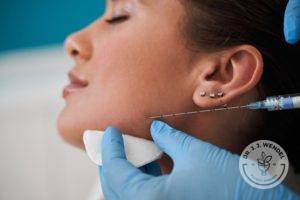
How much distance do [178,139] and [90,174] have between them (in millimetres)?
732

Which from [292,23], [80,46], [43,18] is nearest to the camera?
[292,23]

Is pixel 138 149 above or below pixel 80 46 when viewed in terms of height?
below

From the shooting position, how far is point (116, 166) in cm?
92

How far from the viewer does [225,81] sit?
A: 0.95m

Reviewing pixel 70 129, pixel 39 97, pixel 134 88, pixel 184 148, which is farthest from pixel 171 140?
pixel 39 97

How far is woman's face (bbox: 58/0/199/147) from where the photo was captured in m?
0.96

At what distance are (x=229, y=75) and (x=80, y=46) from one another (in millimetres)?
363

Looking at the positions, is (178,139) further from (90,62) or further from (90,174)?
(90,174)

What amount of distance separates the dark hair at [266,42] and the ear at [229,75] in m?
0.02

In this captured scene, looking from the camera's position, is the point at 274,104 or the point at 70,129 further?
the point at 70,129

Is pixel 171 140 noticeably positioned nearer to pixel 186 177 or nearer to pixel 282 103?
pixel 186 177

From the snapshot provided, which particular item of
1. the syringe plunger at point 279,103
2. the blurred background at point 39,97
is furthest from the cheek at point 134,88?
the blurred background at point 39,97

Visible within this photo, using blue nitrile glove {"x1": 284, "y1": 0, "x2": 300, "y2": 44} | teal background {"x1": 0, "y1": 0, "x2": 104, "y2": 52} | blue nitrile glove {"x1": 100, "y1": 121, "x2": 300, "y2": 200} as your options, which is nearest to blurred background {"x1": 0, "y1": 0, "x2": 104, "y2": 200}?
teal background {"x1": 0, "y1": 0, "x2": 104, "y2": 52}

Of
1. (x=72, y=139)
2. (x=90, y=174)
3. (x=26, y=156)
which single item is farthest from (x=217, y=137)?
(x=26, y=156)
